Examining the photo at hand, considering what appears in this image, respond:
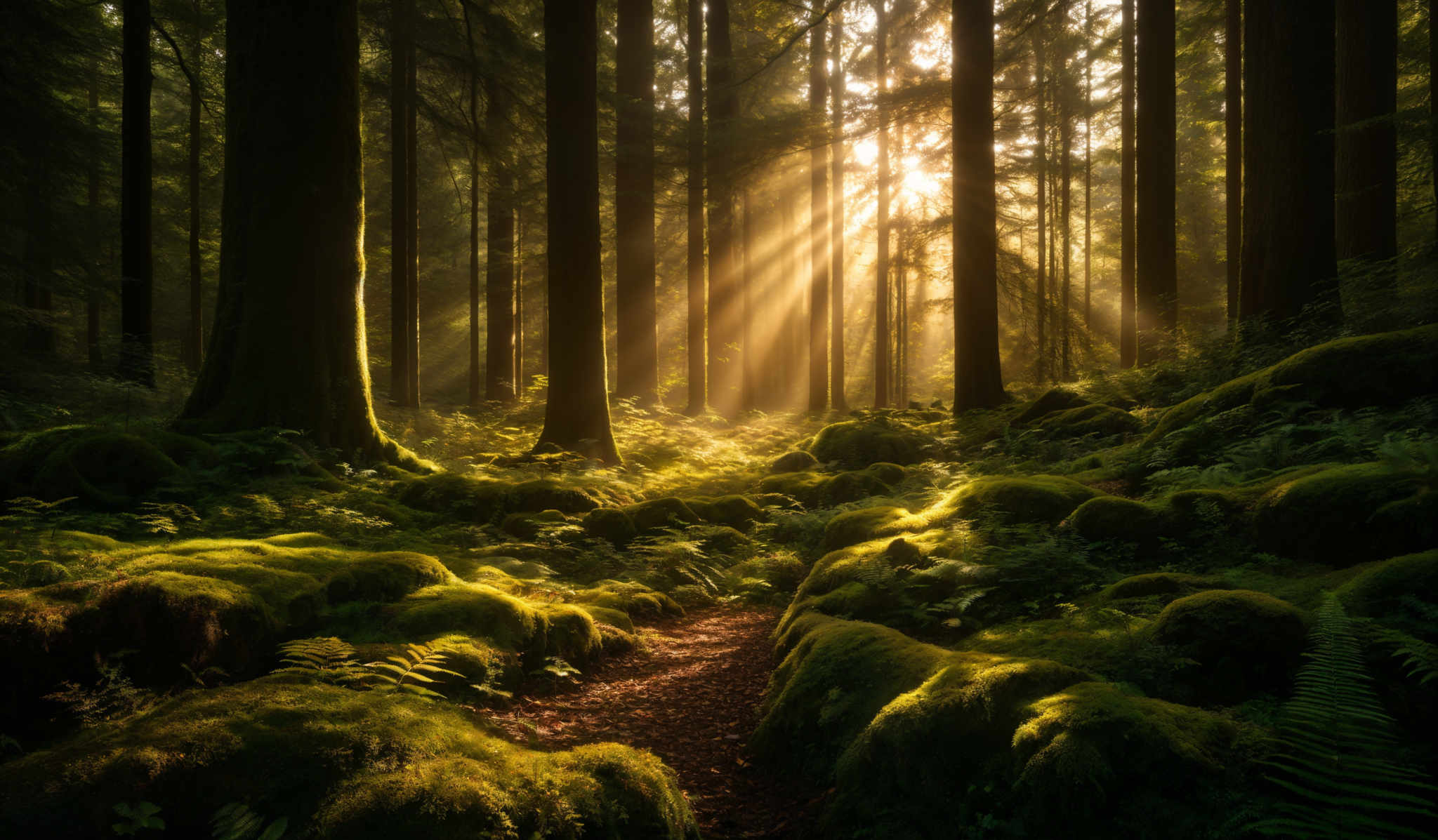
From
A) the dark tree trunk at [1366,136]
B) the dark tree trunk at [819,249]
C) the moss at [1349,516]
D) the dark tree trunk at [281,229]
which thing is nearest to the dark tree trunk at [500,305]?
the dark tree trunk at [819,249]

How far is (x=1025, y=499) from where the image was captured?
552cm

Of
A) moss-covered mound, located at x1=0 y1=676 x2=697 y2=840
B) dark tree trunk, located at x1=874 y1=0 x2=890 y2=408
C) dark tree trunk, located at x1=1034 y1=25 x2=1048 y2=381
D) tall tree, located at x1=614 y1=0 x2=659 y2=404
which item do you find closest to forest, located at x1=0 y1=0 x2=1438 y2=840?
moss-covered mound, located at x1=0 y1=676 x2=697 y2=840

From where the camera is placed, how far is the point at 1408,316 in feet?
24.4

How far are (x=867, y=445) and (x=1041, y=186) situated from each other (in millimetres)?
15656

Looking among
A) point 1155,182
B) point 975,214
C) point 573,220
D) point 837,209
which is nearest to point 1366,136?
point 1155,182

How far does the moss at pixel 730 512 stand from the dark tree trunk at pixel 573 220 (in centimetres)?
258

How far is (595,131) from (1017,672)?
10.3 meters

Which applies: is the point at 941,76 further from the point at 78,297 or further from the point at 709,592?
the point at 78,297

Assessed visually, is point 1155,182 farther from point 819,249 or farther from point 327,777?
point 327,777

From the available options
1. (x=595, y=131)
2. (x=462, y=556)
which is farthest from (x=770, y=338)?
(x=462, y=556)

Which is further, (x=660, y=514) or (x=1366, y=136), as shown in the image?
(x=1366, y=136)

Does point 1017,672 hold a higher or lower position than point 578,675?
higher

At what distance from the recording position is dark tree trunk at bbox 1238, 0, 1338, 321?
862 cm

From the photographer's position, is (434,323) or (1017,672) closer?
(1017,672)
